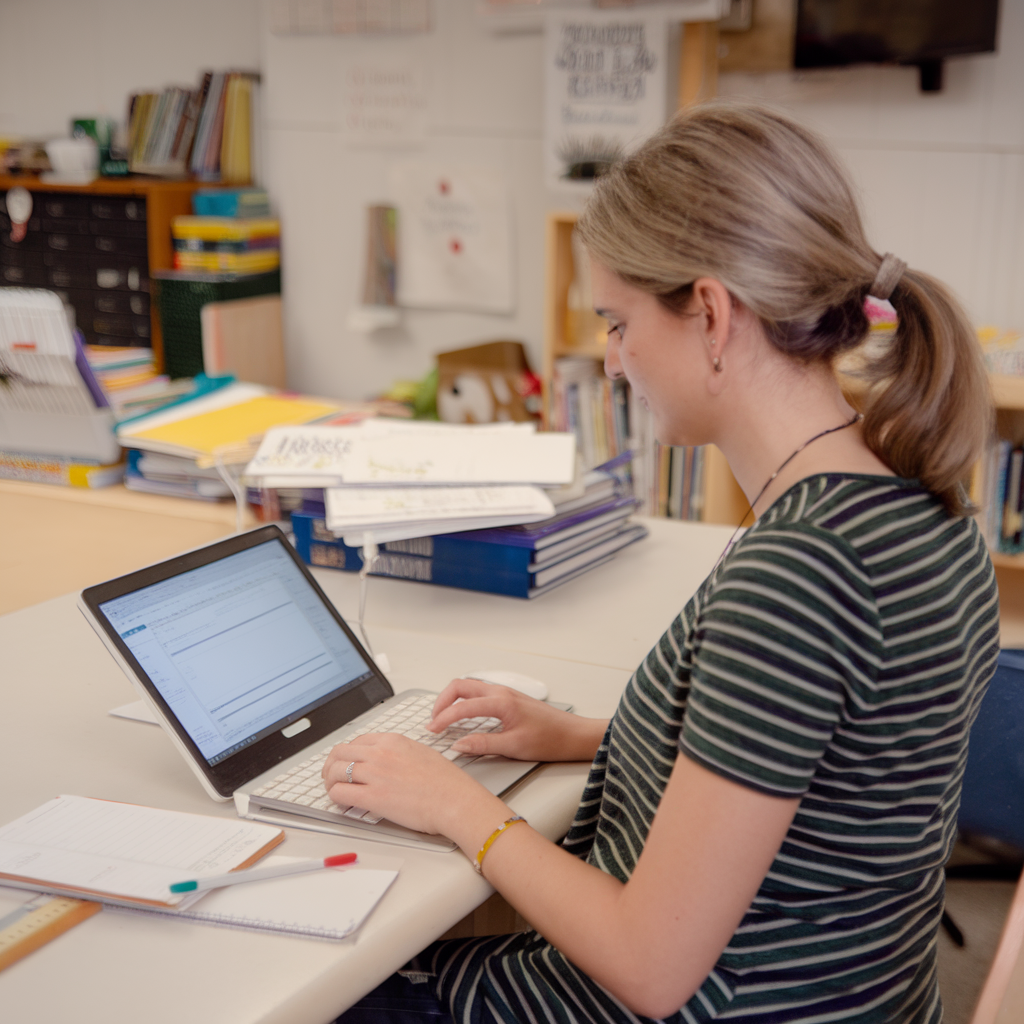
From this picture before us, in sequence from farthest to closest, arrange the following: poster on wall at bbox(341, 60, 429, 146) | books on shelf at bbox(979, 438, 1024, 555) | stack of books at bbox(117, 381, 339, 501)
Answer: poster on wall at bbox(341, 60, 429, 146), books on shelf at bbox(979, 438, 1024, 555), stack of books at bbox(117, 381, 339, 501)

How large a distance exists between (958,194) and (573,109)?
108 cm

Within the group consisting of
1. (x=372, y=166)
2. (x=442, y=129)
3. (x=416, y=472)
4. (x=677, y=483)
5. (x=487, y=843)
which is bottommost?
(x=677, y=483)

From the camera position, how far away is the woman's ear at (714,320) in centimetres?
84

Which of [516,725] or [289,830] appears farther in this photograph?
[516,725]

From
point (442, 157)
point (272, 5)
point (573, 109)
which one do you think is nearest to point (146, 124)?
point (272, 5)

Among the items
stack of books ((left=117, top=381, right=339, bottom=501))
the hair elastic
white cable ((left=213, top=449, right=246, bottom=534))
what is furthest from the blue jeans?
stack of books ((left=117, top=381, right=339, bottom=501))

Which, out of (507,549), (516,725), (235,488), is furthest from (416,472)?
(516,725)

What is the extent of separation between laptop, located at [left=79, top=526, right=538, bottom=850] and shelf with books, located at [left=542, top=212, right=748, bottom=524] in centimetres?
189

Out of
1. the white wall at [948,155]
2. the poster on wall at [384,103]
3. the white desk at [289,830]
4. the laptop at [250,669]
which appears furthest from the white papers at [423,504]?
the poster on wall at [384,103]

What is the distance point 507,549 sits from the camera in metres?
1.54

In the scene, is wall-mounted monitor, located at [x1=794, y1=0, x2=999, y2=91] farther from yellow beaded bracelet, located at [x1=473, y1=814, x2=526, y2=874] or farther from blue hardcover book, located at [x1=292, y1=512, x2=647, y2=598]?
yellow beaded bracelet, located at [x1=473, y1=814, x2=526, y2=874]

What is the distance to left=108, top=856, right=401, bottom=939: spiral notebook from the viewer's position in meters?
0.80

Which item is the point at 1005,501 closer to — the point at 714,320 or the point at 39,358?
the point at 714,320

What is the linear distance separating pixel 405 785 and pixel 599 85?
263 cm
